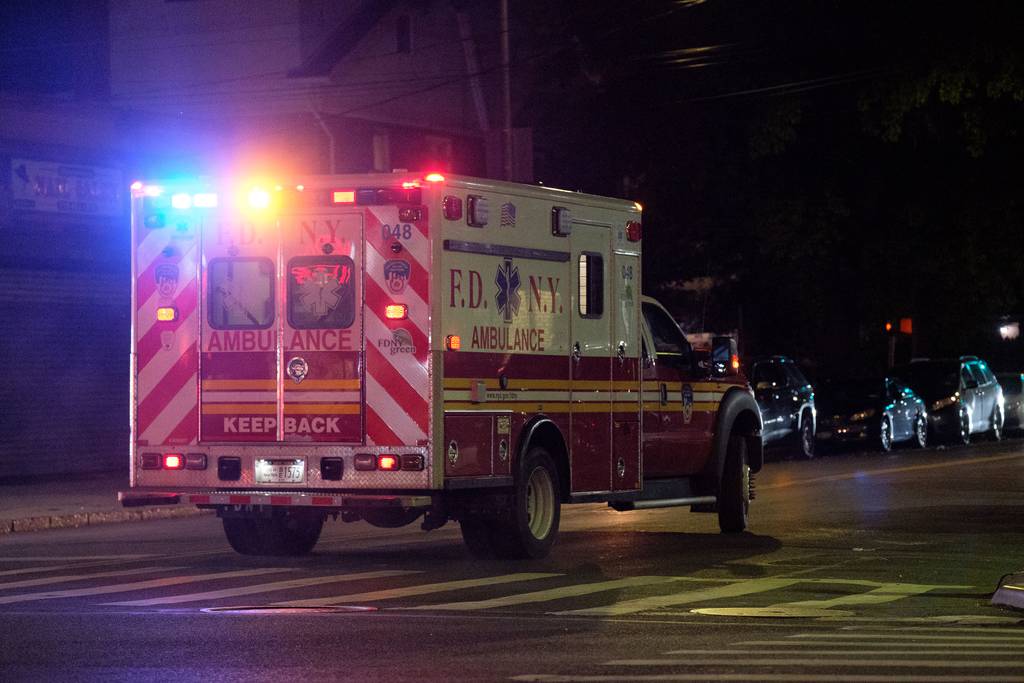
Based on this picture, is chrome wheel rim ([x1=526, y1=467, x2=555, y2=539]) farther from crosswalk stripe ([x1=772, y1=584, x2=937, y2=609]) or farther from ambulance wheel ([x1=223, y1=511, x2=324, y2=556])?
crosswalk stripe ([x1=772, y1=584, x2=937, y2=609])

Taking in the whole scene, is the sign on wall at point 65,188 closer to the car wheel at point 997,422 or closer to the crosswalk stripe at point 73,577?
the crosswalk stripe at point 73,577

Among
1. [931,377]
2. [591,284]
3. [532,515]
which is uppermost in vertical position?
[591,284]

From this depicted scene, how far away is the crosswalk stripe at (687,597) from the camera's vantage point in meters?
12.4

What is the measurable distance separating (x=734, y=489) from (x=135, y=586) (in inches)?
270

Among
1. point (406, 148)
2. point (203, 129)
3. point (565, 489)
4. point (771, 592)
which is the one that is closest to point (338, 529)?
point (565, 489)

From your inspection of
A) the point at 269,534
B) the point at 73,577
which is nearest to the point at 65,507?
the point at 269,534

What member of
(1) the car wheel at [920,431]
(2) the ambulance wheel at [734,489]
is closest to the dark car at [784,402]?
(1) the car wheel at [920,431]

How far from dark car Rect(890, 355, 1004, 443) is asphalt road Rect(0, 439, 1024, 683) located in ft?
54.0

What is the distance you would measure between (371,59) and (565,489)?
24178mm

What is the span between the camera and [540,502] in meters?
16.0

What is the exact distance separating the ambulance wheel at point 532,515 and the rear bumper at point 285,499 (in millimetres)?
1067

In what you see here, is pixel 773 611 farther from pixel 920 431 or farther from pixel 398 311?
pixel 920 431

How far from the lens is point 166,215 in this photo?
1579 cm

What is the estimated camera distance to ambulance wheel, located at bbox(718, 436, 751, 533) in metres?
18.8
